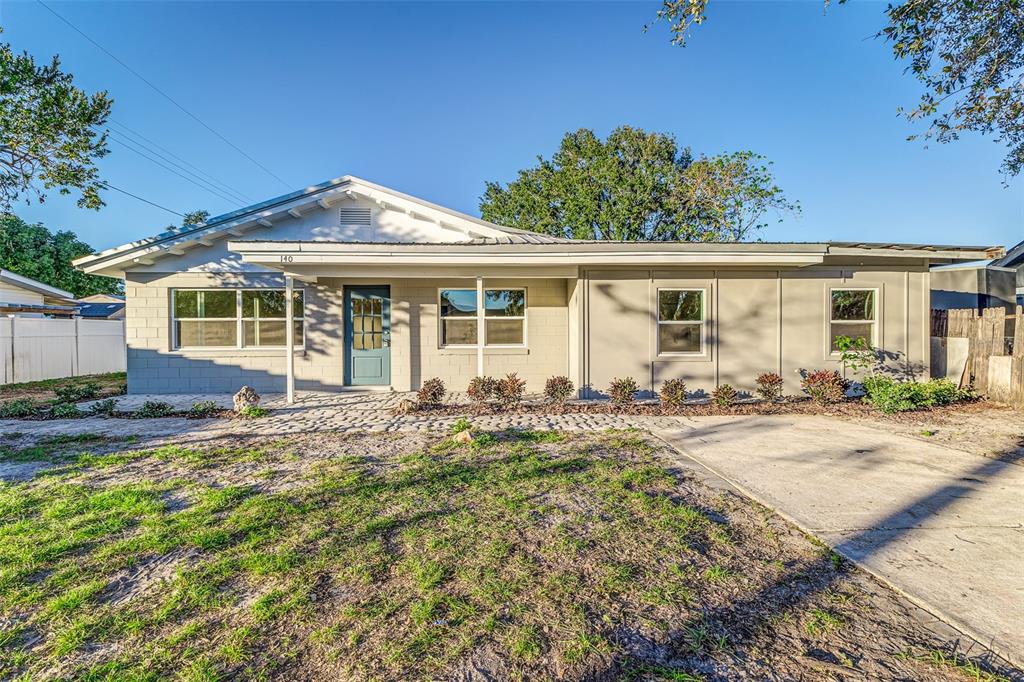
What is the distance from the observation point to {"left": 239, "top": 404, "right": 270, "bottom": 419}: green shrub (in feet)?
25.4

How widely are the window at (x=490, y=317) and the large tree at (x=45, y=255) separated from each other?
30408mm

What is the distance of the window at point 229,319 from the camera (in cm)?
1046

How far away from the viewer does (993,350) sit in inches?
345

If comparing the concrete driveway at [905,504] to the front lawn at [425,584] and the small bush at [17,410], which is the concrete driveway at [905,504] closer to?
the front lawn at [425,584]

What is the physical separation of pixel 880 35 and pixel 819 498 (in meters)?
6.06

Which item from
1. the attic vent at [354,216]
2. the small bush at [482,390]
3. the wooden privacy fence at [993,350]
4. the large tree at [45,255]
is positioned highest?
the large tree at [45,255]

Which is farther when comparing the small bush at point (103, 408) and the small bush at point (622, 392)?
the small bush at point (622, 392)

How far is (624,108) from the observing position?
26.7 m

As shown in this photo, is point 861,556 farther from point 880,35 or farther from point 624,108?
point 624,108

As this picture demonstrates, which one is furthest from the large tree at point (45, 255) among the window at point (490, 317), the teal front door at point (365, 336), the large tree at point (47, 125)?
the window at point (490, 317)

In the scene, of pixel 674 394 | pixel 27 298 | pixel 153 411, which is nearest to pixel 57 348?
pixel 27 298

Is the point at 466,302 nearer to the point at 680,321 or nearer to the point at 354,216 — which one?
the point at 354,216

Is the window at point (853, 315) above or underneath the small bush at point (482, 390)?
above

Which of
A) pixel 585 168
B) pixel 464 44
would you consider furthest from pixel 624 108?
pixel 464 44
